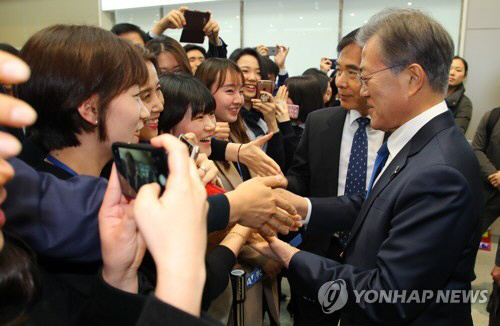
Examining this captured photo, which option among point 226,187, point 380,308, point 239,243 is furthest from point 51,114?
point 380,308

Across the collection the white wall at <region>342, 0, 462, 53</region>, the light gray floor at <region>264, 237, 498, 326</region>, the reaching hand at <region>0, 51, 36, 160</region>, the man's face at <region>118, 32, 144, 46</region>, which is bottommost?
the light gray floor at <region>264, 237, 498, 326</region>

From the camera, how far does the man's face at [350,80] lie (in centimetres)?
205

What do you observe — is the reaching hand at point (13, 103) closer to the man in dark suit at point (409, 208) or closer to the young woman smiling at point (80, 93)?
the young woman smiling at point (80, 93)

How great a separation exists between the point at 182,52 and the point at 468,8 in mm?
3945

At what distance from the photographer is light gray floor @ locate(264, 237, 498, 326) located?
288cm

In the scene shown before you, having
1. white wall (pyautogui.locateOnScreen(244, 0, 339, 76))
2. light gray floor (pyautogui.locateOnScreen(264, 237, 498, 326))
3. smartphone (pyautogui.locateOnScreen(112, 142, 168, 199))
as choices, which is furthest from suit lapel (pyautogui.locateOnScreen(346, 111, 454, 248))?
white wall (pyautogui.locateOnScreen(244, 0, 339, 76))

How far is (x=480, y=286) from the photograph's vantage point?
3.41 meters

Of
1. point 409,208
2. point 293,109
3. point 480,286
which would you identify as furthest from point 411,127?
point 480,286

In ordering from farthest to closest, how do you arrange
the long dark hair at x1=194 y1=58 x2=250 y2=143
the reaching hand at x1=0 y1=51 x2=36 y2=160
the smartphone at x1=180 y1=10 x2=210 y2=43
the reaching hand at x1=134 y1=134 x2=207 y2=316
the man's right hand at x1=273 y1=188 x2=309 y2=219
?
the smartphone at x1=180 y1=10 x2=210 y2=43, the long dark hair at x1=194 y1=58 x2=250 y2=143, the man's right hand at x1=273 y1=188 x2=309 y2=219, the reaching hand at x1=134 y1=134 x2=207 y2=316, the reaching hand at x1=0 y1=51 x2=36 y2=160

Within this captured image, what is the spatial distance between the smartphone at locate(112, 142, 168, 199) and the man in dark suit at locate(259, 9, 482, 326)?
803 millimetres

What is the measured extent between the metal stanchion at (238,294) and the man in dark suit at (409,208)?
187 millimetres

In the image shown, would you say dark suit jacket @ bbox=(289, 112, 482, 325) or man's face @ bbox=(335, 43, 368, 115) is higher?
man's face @ bbox=(335, 43, 368, 115)

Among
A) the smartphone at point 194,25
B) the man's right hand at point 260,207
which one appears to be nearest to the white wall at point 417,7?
the smartphone at point 194,25

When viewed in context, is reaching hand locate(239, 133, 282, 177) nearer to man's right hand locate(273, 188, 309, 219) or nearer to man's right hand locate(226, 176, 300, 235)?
man's right hand locate(273, 188, 309, 219)
